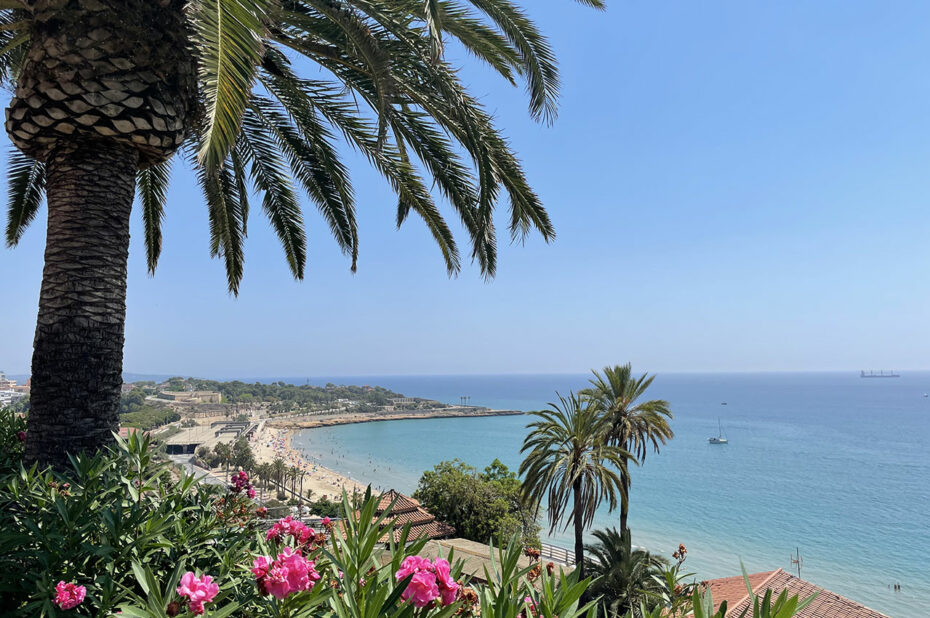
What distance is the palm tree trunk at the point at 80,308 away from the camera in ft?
13.0

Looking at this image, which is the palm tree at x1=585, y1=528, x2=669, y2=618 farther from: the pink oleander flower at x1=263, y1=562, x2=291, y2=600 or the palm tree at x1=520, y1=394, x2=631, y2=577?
the pink oleander flower at x1=263, y1=562, x2=291, y2=600

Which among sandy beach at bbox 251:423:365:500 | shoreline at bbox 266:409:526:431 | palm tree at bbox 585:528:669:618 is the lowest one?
shoreline at bbox 266:409:526:431

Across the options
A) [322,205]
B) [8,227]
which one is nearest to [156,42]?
[322,205]

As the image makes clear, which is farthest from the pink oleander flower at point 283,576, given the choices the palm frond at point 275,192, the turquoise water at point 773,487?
the turquoise water at point 773,487

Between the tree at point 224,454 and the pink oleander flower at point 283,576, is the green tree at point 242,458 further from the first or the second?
the pink oleander flower at point 283,576

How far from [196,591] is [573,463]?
14232 mm

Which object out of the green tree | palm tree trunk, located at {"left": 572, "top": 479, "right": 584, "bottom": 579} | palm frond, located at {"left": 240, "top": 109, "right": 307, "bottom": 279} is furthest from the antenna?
the green tree

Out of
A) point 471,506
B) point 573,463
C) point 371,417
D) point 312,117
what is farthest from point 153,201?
point 371,417

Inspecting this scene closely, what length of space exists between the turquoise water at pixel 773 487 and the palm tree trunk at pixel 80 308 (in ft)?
112

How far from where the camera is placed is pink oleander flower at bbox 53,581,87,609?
Result: 74.7 inches

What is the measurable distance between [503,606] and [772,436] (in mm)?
111318

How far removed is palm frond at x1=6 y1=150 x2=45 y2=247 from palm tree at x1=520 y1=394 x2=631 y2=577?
40.1 ft

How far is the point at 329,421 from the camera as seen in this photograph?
120875 millimetres

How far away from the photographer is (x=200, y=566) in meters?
2.49
